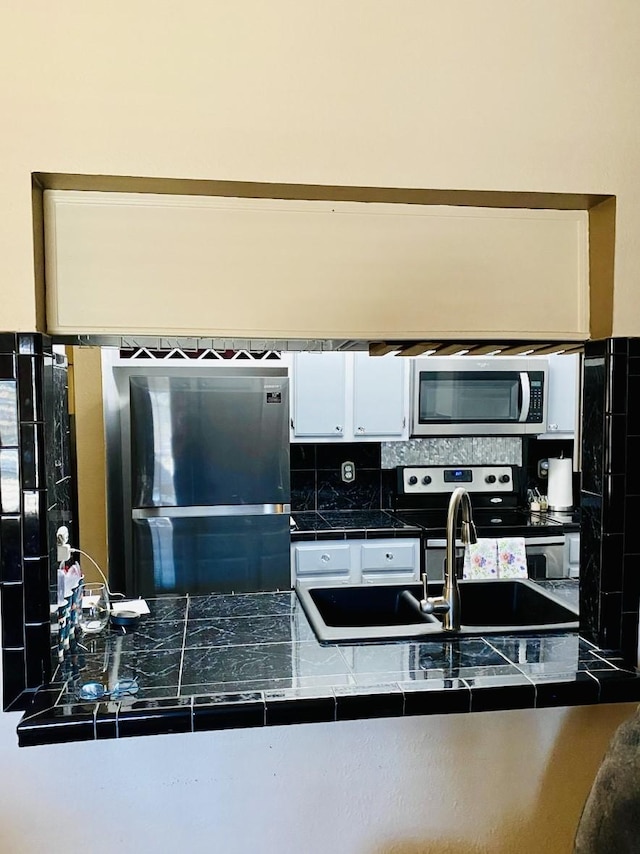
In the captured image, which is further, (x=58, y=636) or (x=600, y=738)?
(x=600, y=738)

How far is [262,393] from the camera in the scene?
3.07 metres

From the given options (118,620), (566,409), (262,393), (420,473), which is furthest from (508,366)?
(118,620)

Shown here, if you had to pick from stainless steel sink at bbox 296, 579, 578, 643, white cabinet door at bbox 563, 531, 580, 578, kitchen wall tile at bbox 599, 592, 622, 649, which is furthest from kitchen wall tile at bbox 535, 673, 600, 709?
white cabinet door at bbox 563, 531, 580, 578

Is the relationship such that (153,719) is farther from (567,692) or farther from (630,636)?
(630,636)

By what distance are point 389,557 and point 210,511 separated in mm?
989

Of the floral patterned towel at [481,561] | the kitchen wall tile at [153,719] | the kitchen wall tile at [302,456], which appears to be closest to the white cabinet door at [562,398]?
the floral patterned towel at [481,561]

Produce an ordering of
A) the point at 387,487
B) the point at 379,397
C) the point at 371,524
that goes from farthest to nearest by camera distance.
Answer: the point at 387,487
the point at 379,397
the point at 371,524

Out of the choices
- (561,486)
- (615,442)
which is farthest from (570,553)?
(615,442)

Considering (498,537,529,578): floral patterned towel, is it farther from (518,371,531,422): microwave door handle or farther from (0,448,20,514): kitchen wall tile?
(0,448,20,514): kitchen wall tile

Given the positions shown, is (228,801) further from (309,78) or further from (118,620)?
(309,78)

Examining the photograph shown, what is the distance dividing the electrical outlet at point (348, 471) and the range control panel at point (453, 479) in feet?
0.92

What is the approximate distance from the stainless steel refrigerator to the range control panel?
105 centimetres

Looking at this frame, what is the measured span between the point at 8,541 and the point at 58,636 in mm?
270

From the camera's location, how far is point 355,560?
3.38 m
